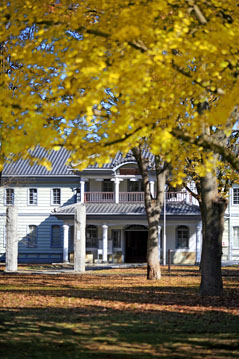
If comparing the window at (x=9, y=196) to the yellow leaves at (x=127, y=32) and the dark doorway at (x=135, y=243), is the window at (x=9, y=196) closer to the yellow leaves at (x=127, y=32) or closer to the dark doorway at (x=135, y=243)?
the dark doorway at (x=135, y=243)

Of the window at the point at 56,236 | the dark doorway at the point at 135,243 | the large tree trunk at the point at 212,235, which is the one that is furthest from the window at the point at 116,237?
the large tree trunk at the point at 212,235

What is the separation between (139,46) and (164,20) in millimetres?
1874

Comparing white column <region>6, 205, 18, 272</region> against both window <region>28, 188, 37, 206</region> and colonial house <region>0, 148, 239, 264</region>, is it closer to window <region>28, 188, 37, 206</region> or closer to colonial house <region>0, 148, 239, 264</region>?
colonial house <region>0, 148, 239, 264</region>

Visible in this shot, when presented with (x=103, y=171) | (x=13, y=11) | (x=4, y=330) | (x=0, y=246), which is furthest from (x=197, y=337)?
(x=0, y=246)

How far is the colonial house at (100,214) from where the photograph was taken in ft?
150

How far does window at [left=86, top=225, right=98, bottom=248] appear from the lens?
157ft

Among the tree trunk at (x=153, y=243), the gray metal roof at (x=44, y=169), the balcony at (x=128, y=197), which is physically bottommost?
the tree trunk at (x=153, y=243)

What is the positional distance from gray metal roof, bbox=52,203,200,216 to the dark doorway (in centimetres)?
216

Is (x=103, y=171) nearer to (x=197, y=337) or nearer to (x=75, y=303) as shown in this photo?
(x=75, y=303)

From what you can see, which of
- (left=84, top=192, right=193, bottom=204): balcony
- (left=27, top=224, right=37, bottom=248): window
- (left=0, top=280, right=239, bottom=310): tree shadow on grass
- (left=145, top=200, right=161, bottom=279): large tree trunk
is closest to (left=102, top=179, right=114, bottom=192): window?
(left=84, top=192, right=193, bottom=204): balcony

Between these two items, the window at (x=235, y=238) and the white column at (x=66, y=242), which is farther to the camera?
the window at (x=235, y=238)

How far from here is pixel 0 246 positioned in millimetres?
49875

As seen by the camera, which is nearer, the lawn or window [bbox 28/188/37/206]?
the lawn

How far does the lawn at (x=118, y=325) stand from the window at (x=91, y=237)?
29.4 metres
